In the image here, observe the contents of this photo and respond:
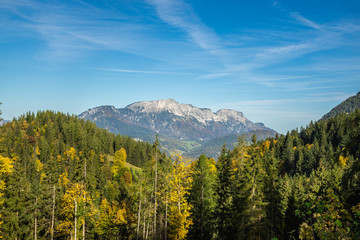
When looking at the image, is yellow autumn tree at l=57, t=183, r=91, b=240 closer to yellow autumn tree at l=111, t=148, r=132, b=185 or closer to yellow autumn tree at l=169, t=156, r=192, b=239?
yellow autumn tree at l=169, t=156, r=192, b=239

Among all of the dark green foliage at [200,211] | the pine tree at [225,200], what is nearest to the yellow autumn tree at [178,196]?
the pine tree at [225,200]

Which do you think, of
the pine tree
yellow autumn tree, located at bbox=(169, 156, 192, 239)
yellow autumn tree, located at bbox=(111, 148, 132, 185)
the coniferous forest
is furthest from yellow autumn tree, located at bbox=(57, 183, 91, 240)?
yellow autumn tree, located at bbox=(111, 148, 132, 185)

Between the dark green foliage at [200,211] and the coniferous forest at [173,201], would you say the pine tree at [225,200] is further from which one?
the dark green foliage at [200,211]

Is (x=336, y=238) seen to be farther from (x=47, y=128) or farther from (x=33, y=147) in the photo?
(x=47, y=128)

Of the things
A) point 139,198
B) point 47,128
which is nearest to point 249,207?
point 139,198

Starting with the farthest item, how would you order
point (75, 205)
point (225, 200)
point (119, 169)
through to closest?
point (119, 169)
point (225, 200)
point (75, 205)

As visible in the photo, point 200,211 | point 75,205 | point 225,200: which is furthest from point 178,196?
point 75,205

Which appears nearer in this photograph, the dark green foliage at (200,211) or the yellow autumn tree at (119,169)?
the dark green foliage at (200,211)

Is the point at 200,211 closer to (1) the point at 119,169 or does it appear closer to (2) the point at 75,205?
(2) the point at 75,205

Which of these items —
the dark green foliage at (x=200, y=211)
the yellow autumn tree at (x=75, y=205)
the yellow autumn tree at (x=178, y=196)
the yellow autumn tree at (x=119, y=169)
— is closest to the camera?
the yellow autumn tree at (x=178, y=196)

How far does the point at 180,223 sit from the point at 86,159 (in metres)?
16.9

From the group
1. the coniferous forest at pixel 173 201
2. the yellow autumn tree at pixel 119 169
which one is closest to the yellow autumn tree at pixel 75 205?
the coniferous forest at pixel 173 201

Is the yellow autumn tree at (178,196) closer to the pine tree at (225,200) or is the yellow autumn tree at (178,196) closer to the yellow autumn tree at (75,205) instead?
the pine tree at (225,200)

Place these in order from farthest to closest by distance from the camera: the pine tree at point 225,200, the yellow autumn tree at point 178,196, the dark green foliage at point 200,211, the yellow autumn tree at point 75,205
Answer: the dark green foliage at point 200,211 → the pine tree at point 225,200 → the yellow autumn tree at point 75,205 → the yellow autumn tree at point 178,196
